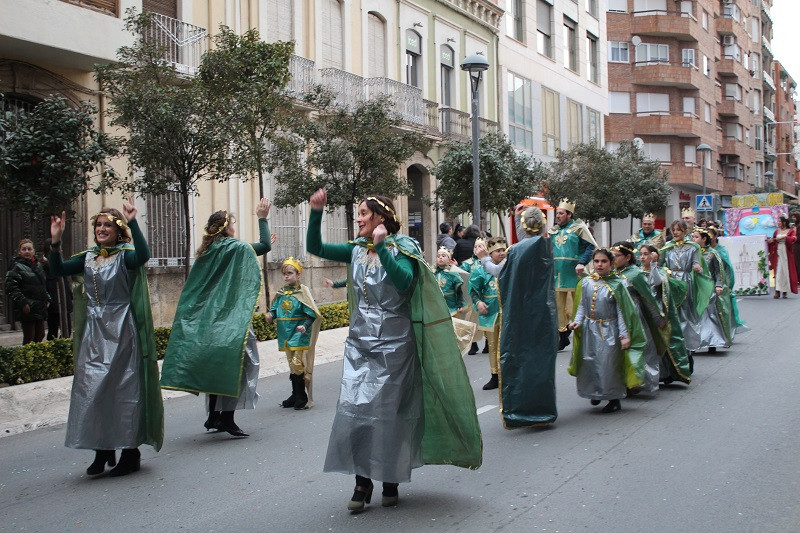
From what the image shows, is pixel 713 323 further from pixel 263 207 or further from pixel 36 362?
pixel 36 362

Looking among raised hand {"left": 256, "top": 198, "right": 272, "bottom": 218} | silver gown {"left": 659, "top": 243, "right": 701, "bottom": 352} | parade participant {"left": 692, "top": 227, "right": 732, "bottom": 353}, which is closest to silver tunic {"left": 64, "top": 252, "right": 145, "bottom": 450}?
raised hand {"left": 256, "top": 198, "right": 272, "bottom": 218}

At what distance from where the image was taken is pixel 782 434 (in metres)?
7.98

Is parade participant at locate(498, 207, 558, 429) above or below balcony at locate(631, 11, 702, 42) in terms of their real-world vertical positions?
below

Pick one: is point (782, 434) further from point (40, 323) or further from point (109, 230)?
point (40, 323)

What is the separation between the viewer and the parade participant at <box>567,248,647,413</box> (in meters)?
9.14

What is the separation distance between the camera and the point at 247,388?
8625mm

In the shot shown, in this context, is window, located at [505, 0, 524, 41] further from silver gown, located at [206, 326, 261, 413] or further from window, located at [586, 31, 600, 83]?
silver gown, located at [206, 326, 261, 413]

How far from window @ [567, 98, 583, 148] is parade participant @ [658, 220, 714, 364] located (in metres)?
27.7

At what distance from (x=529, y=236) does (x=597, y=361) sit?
1462 mm

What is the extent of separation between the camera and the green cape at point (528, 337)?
→ 8.38 meters

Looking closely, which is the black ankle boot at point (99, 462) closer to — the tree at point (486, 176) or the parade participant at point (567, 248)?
the parade participant at point (567, 248)

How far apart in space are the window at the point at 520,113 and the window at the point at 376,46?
853 cm

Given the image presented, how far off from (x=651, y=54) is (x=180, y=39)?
43.4 metres

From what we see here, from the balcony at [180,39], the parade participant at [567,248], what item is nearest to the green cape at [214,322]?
the parade participant at [567,248]
